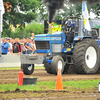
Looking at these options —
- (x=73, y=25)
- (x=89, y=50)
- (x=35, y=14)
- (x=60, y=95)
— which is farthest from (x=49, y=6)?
(x=35, y=14)

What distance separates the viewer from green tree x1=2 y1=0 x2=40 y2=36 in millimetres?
29125

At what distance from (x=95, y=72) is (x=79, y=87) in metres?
5.07

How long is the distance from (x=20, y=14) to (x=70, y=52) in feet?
56.3

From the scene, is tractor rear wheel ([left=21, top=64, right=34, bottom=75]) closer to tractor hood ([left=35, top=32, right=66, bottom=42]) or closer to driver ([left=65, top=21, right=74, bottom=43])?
tractor hood ([left=35, top=32, right=66, bottom=42])

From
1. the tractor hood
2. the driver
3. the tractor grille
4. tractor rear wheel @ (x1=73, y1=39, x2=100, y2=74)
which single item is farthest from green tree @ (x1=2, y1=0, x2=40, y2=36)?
tractor rear wheel @ (x1=73, y1=39, x2=100, y2=74)

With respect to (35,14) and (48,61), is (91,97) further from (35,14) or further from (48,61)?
(35,14)

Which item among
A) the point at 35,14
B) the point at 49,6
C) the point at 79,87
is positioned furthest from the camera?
the point at 35,14

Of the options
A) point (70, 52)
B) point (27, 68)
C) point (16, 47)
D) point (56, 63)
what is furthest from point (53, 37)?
point (16, 47)

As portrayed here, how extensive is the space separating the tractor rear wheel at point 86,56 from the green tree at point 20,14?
15675 mm

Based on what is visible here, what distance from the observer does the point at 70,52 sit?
46.7 ft

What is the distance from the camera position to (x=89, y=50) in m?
14.2

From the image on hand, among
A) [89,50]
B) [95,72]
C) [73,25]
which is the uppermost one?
[73,25]

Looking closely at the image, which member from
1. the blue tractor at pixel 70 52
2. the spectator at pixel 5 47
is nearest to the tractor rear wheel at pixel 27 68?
the blue tractor at pixel 70 52

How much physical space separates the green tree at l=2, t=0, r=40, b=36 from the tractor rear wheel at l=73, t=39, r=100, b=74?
1568 centimetres
